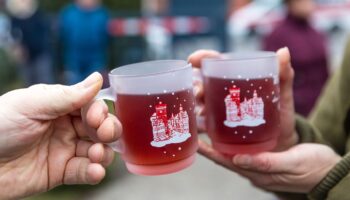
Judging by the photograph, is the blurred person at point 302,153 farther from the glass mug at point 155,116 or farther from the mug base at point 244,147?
the glass mug at point 155,116

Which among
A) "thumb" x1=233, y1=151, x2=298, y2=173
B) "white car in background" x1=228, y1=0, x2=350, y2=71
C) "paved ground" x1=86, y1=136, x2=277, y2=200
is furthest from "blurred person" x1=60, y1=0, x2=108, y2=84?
"thumb" x1=233, y1=151, x2=298, y2=173

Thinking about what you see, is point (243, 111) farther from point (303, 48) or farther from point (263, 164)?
point (303, 48)

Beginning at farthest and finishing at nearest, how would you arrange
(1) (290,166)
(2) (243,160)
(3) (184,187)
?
1. (3) (184,187)
2. (1) (290,166)
3. (2) (243,160)

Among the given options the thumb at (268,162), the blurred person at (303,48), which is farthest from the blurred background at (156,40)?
the thumb at (268,162)

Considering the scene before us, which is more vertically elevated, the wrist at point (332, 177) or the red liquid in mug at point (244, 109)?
the red liquid in mug at point (244, 109)

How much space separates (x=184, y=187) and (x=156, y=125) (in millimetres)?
3194

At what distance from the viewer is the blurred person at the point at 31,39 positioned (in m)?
7.18

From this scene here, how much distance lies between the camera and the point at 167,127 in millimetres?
1346

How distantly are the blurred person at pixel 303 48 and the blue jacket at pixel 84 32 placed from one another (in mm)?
3564

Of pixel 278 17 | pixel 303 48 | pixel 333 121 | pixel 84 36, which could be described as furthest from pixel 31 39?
pixel 333 121

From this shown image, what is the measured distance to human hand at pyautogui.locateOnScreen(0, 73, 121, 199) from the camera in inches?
52.8

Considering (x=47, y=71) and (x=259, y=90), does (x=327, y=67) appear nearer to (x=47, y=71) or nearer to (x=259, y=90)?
(x=259, y=90)

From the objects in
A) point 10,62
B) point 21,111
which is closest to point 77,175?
point 21,111

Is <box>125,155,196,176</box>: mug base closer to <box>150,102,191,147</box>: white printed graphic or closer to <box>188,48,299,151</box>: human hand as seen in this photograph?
<box>150,102,191,147</box>: white printed graphic
